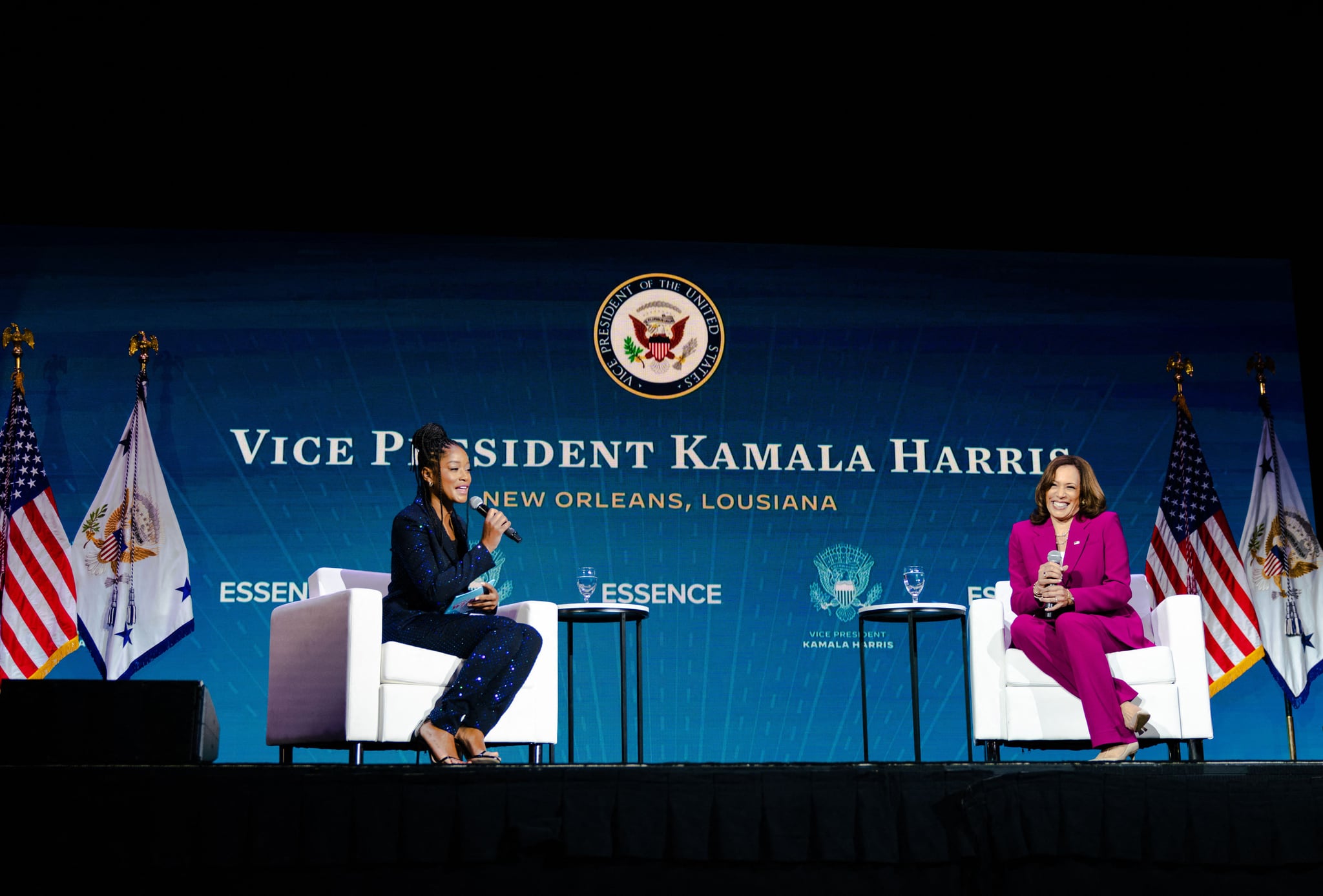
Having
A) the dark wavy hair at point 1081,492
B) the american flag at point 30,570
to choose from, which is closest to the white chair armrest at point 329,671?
the american flag at point 30,570

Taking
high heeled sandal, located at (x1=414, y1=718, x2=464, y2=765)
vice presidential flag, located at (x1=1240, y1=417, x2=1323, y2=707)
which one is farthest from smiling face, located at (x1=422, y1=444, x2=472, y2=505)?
vice presidential flag, located at (x1=1240, y1=417, x2=1323, y2=707)

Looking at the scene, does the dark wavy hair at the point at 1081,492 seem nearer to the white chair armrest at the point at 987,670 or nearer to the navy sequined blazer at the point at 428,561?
the white chair armrest at the point at 987,670

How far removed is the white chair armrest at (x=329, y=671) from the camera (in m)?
3.70

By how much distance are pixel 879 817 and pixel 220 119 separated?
422 centimetres

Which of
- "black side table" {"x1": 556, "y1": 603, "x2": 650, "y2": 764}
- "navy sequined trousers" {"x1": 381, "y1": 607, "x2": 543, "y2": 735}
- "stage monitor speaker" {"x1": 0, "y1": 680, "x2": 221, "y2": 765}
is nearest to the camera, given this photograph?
"stage monitor speaker" {"x1": 0, "y1": 680, "x2": 221, "y2": 765}

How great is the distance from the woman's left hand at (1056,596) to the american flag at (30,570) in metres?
3.80

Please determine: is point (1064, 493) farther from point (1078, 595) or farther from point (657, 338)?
point (657, 338)

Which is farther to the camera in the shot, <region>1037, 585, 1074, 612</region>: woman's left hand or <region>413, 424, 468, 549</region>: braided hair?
<region>1037, 585, 1074, 612</region>: woman's left hand

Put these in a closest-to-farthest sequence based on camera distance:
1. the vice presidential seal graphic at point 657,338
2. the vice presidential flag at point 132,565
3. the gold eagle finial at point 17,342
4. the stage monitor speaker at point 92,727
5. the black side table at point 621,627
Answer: the stage monitor speaker at point 92,727 < the black side table at point 621,627 < the vice presidential flag at point 132,565 < the gold eagle finial at point 17,342 < the vice presidential seal graphic at point 657,338

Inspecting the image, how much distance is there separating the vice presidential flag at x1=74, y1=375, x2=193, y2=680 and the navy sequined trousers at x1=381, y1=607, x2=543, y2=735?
1.90m

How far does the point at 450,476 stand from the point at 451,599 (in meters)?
0.37

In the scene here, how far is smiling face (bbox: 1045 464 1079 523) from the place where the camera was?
4199 mm

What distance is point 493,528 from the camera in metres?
3.64

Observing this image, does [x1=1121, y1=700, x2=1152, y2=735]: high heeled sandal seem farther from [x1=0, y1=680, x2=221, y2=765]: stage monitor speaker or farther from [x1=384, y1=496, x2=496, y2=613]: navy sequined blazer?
[x1=0, y1=680, x2=221, y2=765]: stage monitor speaker
